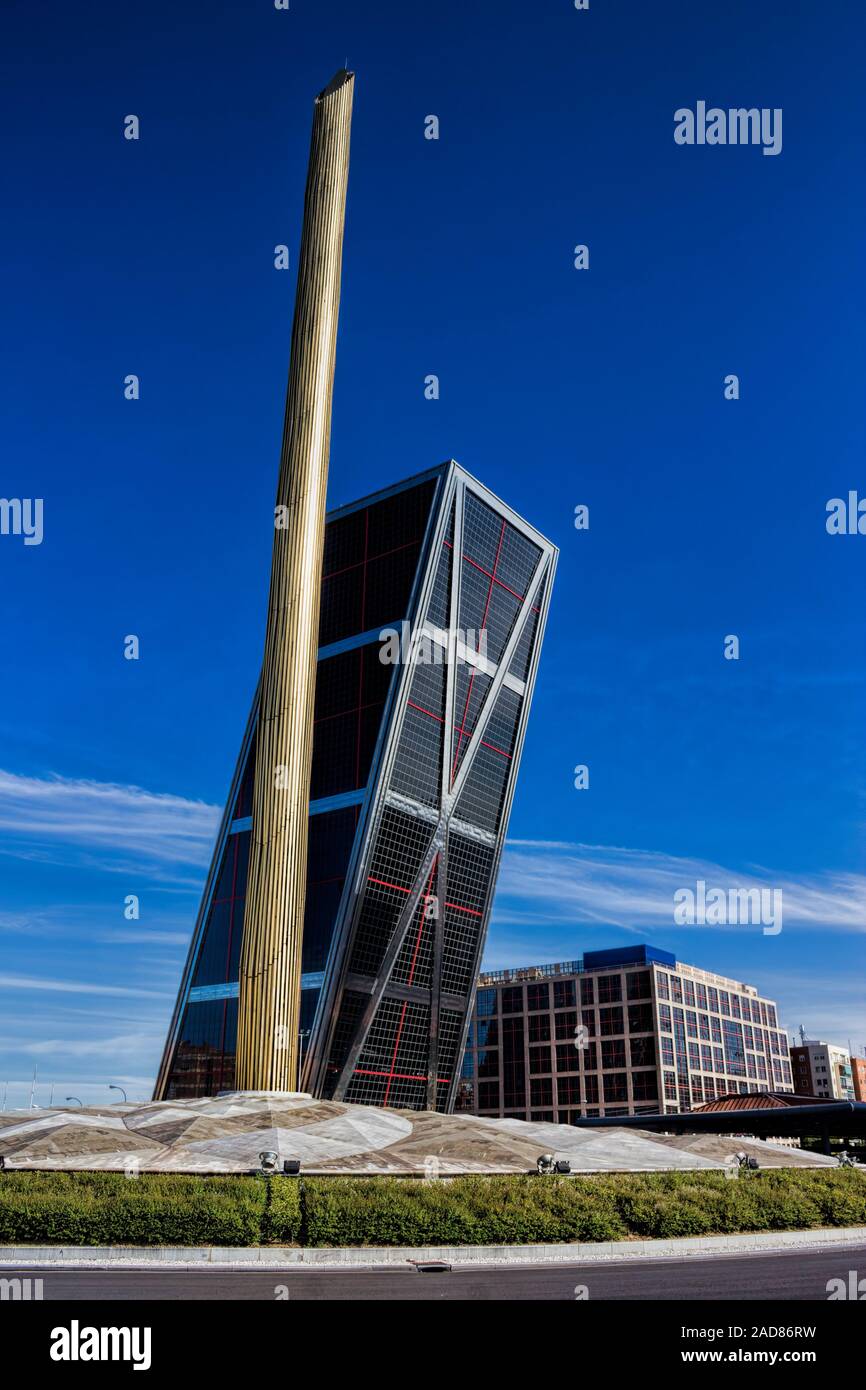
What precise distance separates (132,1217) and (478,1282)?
11.7m

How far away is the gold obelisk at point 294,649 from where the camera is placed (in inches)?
2849

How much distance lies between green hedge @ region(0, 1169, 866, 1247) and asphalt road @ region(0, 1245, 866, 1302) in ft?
8.54

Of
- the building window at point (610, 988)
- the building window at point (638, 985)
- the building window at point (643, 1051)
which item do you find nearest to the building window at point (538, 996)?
the building window at point (610, 988)

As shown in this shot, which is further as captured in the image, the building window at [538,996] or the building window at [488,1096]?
the building window at [488,1096]

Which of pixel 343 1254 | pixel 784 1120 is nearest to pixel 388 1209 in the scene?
pixel 343 1254

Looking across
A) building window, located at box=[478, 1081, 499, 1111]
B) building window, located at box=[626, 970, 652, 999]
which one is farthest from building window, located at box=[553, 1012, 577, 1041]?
building window, located at box=[478, 1081, 499, 1111]

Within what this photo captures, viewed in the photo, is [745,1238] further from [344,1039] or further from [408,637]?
[408,637]

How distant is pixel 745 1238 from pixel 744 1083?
166 m

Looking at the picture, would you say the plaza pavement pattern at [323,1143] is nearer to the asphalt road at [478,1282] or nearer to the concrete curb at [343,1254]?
A: the concrete curb at [343,1254]

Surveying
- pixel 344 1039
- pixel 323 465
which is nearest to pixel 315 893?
pixel 344 1039

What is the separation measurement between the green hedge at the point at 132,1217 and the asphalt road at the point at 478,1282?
7.87 ft

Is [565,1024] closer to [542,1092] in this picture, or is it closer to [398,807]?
[542,1092]

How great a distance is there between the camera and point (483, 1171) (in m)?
45.1
